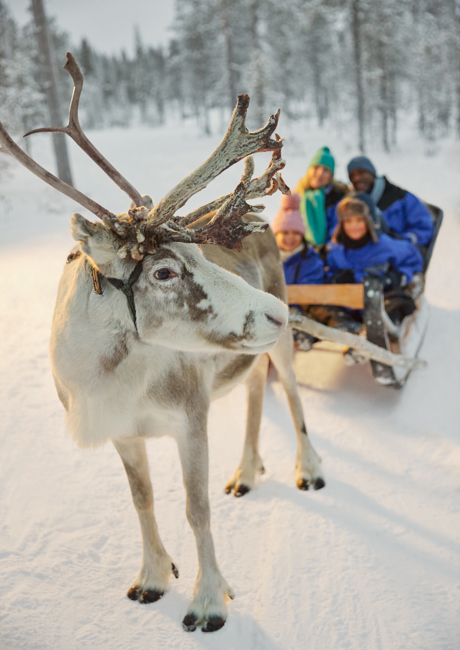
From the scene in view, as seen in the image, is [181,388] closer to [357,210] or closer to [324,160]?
[357,210]

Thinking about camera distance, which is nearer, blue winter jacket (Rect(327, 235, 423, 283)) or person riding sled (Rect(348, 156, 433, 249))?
blue winter jacket (Rect(327, 235, 423, 283))

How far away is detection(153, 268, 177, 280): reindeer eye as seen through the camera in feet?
6.94

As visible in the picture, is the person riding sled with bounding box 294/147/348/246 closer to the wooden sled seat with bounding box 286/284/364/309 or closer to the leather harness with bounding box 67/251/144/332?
the wooden sled seat with bounding box 286/284/364/309

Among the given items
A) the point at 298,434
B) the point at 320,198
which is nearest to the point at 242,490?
the point at 298,434

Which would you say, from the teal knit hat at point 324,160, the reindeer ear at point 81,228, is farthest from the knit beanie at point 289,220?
the reindeer ear at point 81,228

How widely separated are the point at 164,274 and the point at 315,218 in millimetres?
4265

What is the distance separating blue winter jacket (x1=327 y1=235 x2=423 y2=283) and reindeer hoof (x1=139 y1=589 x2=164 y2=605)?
3.54 meters

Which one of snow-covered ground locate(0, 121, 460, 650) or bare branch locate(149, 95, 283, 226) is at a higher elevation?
bare branch locate(149, 95, 283, 226)

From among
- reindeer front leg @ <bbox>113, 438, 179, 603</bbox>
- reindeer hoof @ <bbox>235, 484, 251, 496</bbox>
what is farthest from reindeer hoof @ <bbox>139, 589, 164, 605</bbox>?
reindeer hoof @ <bbox>235, 484, 251, 496</bbox>

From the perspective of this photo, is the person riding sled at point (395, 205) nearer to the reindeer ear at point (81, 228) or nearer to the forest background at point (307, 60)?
the reindeer ear at point (81, 228)

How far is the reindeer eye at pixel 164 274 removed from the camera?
2.12 m

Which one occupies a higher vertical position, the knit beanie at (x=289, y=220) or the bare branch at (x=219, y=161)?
the bare branch at (x=219, y=161)

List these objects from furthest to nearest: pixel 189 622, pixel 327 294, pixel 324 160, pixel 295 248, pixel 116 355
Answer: pixel 324 160
pixel 295 248
pixel 327 294
pixel 189 622
pixel 116 355

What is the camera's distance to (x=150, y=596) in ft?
9.23
